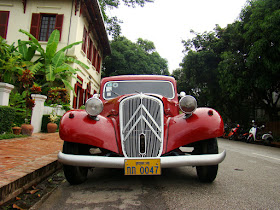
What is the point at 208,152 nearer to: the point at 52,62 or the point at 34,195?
the point at 34,195

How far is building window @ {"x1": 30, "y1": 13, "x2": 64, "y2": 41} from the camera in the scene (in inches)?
525

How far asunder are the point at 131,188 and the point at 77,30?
11.5 metres

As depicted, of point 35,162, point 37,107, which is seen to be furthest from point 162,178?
point 37,107

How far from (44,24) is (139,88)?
11.0 metres

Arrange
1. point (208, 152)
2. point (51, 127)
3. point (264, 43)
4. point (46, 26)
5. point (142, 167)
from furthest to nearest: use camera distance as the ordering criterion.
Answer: point (46, 26) < point (264, 43) < point (51, 127) < point (208, 152) < point (142, 167)

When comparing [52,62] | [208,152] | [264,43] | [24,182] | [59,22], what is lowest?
[24,182]

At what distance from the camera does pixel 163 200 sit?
A: 2.83 m

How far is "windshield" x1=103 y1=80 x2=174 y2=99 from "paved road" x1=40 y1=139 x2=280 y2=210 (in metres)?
1.63

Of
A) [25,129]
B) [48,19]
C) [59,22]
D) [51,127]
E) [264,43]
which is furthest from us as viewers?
[48,19]

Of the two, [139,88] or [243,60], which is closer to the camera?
[139,88]

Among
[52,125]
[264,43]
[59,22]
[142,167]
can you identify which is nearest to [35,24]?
[59,22]

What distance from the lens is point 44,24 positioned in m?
13.8

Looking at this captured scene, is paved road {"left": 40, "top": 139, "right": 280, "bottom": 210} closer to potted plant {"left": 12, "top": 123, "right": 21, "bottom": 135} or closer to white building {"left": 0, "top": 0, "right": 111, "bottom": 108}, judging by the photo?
potted plant {"left": 12, "top": 123, "right": 21, "bottom": 135}

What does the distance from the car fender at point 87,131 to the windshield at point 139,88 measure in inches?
67.7
